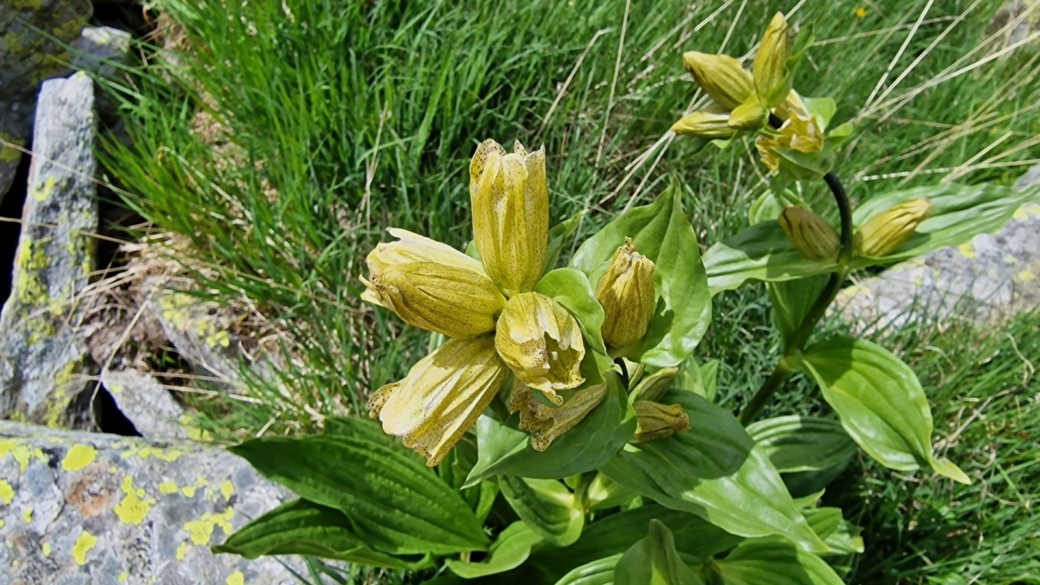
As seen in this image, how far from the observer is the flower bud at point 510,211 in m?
0.87

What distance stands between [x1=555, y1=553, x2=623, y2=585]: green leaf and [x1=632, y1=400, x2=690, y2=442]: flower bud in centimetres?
29

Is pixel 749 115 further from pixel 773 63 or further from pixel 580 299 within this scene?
pixel 580 299

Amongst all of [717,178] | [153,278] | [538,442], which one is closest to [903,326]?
[717,178]

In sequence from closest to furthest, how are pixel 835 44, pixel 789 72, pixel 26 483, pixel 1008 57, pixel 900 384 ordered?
pixel 789 72
pixel 900 384
pixel 26 483
pixel 835 44
pixel 1008 57

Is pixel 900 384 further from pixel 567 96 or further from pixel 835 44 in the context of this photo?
pixel 835 44

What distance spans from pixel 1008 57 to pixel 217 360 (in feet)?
8.88

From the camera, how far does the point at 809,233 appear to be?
1.32 m

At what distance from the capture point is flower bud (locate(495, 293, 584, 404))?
822 mm

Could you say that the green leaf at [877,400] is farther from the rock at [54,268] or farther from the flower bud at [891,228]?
the rock at [54,268]

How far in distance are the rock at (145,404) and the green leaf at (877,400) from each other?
1510 mm

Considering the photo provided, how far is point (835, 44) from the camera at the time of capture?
2.54 meters

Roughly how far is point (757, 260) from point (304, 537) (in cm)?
90

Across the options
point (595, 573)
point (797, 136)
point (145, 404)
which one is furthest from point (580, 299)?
point (145, 404)

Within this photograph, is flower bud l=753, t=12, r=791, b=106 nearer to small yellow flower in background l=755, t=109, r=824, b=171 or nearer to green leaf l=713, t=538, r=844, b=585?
small yellow flower in background l=755, t=109, r=824, b=171
